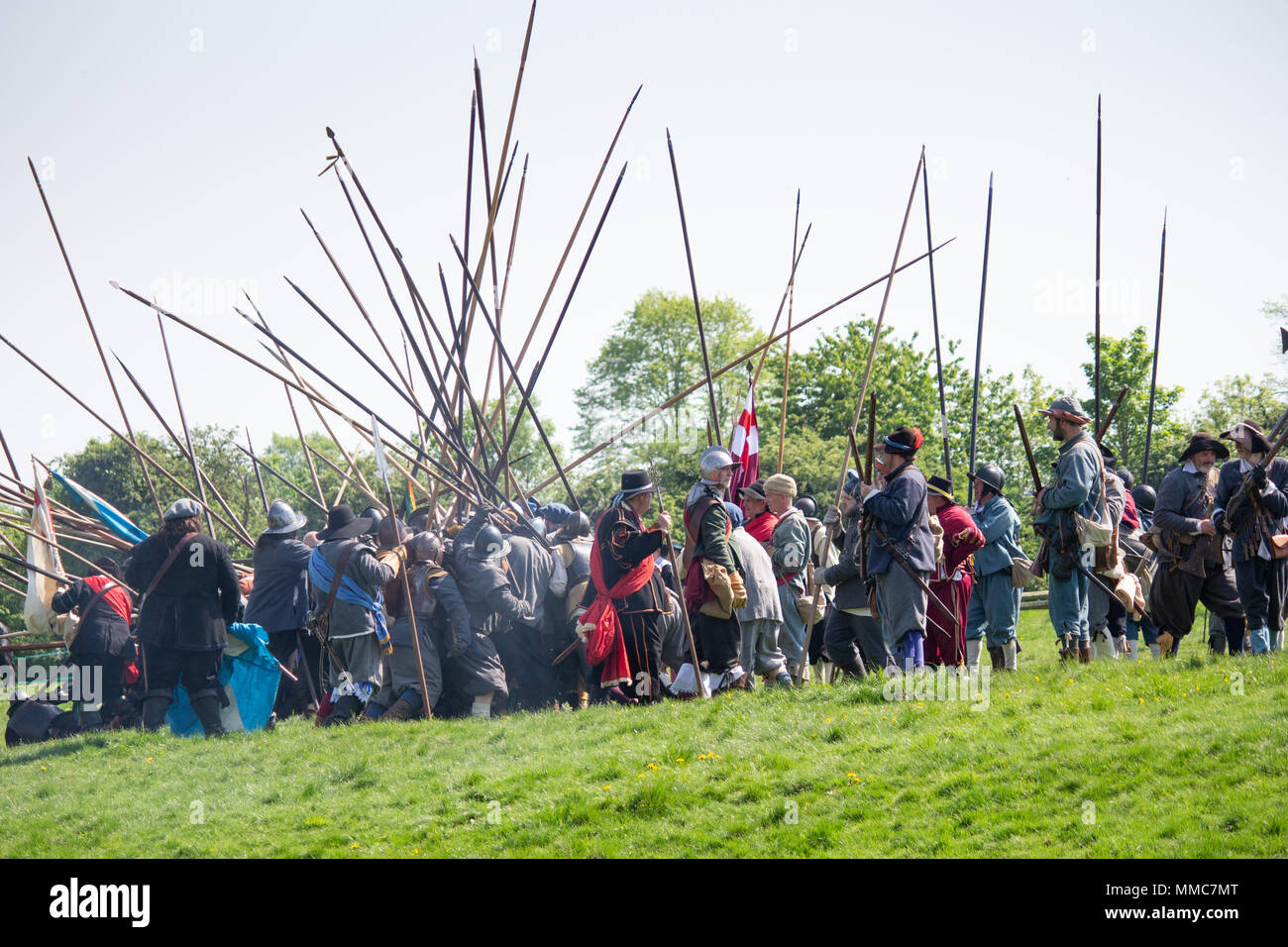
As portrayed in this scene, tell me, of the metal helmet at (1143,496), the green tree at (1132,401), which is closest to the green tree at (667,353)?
the green tree at (1132,401)

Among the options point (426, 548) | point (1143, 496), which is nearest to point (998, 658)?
point (1143, 496)

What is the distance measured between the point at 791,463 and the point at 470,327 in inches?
915

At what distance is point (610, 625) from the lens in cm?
965

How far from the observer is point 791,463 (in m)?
34.5

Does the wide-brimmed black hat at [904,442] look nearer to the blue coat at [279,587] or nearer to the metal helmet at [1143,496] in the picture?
the metal helmet at [1143,496]

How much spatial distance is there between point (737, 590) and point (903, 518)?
1.46 meters

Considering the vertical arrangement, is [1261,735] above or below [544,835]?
above

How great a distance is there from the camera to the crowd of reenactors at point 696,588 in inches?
369

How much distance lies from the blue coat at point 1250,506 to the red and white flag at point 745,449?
13.1 ft

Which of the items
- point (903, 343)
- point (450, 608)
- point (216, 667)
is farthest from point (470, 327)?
point (903, 343)

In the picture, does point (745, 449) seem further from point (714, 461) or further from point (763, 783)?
point (763, 783)

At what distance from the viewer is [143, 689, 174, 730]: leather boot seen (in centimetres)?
1032
